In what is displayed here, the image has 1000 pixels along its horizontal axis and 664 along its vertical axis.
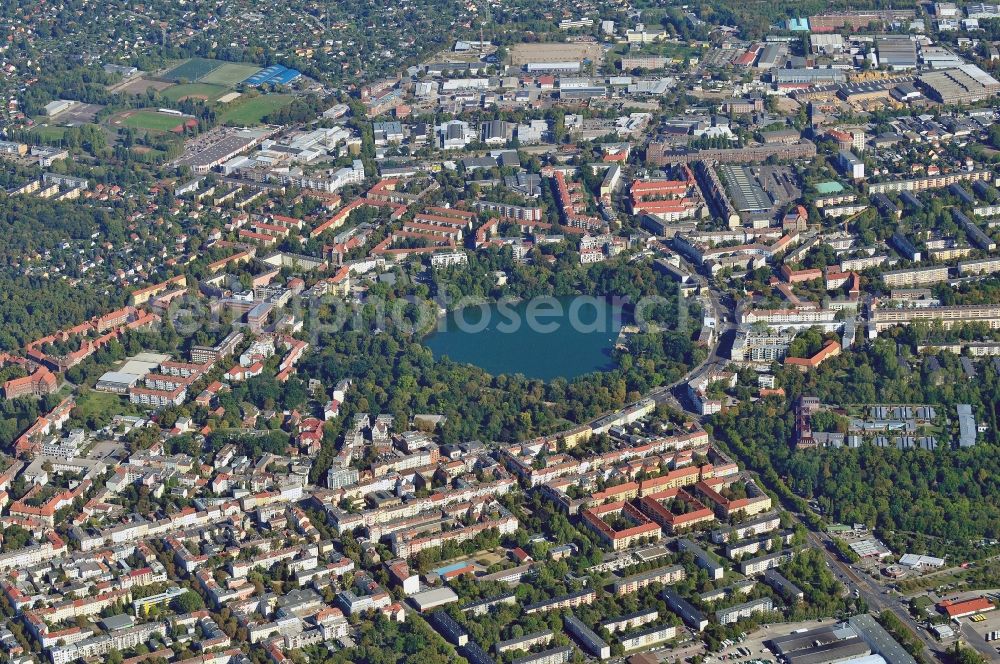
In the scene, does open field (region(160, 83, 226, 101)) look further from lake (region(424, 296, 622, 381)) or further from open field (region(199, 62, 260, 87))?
lake (region(424, 296, 622, 381))

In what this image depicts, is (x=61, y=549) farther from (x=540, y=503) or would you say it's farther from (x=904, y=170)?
(x=904, y=170)

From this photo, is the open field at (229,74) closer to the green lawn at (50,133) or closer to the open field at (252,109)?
the open field at (252,109)

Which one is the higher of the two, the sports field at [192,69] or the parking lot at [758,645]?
the parking lot at [758,645]

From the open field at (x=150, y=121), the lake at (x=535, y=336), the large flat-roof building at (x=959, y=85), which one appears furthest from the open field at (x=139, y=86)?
the large flat-roof building at (x=959, y=85)

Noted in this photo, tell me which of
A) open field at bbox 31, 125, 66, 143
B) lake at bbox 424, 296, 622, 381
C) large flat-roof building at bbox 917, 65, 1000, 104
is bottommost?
open field at bbox 31, 125, 66, 143

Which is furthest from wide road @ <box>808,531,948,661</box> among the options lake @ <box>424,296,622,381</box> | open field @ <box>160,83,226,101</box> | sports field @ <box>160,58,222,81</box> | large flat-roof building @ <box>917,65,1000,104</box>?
sports field @ <box>160,58,222,81</box>

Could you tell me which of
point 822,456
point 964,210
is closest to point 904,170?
point 964,210

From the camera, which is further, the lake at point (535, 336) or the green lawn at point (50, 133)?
the green lawn at point (50, 133)
